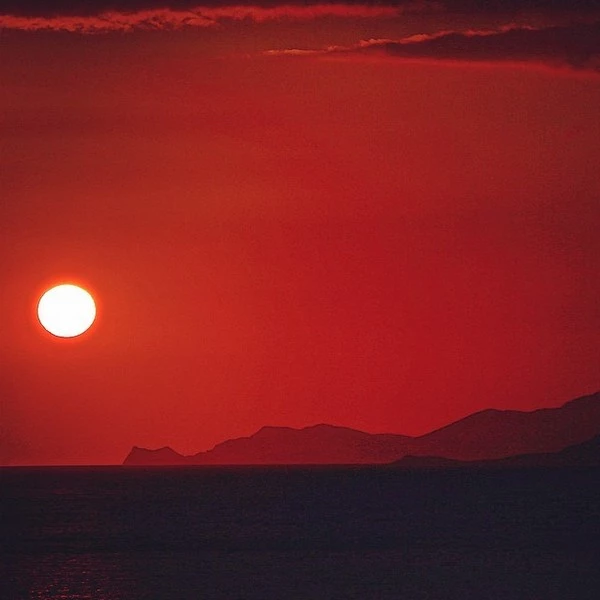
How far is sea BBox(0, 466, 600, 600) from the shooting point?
29031mm

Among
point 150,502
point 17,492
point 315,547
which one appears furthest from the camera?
point 17,492

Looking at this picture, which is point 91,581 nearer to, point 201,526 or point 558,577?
point 558,577

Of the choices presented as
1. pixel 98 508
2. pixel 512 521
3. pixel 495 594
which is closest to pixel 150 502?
pixel 98 508

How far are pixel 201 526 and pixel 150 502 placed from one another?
25.6 m

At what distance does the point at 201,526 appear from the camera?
5403 cm

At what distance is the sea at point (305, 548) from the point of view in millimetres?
29031

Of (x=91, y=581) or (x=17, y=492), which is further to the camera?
(x=17, y=492)

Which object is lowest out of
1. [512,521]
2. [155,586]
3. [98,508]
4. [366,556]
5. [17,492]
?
[155,586]

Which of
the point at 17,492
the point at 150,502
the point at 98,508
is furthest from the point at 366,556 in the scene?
the point at 17,492

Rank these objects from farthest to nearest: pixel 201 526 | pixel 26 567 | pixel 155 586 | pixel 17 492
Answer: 1. pixel 17 492
2. pixel 201 526
3. pixel 26 567
4. pixel 155 586

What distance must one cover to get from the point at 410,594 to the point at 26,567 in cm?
1460

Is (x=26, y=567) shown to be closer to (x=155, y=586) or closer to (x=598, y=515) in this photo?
(x=155, y=586)

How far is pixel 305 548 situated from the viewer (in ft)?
138

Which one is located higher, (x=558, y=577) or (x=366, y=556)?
(x=366, y=556)
